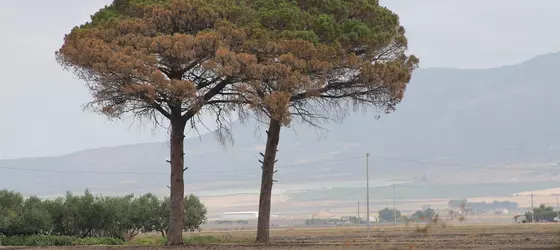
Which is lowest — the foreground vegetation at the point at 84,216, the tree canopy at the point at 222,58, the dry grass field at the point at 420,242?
the dry grass field at the point at 420,242

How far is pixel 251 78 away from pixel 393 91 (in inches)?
272

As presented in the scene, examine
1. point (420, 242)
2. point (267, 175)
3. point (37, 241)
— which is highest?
point (267, 175)

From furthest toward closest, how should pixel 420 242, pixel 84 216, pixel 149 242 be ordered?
pixel 84 216 → pixel 149 242 → pixel 420 242

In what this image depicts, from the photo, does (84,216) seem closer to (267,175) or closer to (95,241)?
(95,241)

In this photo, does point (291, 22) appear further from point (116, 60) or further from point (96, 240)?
point (96, 240)

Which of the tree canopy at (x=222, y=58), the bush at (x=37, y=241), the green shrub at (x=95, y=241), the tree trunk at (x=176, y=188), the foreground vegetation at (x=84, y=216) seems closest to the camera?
the tree canopy at (x=222, y=58)

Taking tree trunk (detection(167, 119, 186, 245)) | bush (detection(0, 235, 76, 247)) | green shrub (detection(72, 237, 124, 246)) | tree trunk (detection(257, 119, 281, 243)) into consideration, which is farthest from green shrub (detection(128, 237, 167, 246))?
tree trunk (detection(257, 119, 281, 243))

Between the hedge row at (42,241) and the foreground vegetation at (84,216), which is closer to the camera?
the hedge row at (42,241)

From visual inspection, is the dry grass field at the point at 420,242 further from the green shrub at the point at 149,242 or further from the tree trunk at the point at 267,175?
the green shrub at the point at 149,242

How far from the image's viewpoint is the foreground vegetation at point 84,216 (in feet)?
144

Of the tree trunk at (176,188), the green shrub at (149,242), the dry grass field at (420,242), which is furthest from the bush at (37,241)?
the dry grass field at (420,242)

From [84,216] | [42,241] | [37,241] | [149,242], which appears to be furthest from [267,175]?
[84,216]

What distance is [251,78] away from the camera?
3616 centimetres

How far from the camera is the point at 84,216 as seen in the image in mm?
47562
